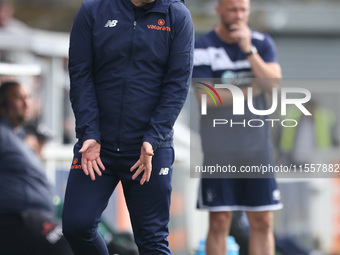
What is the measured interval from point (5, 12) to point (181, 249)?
13.4 ft

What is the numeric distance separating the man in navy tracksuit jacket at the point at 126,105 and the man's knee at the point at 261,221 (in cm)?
179

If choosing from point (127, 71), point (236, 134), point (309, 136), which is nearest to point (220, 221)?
point (236, 134)

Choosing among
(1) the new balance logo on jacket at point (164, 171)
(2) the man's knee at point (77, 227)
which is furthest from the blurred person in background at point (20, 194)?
(1) the new balance logo on jacket at point (164, 171)

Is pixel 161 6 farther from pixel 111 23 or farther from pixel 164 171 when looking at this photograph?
pixel 164 171

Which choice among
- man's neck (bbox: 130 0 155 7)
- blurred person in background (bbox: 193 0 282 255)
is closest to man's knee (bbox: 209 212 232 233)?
blurred person in background (bbox: 193 0 282 255)

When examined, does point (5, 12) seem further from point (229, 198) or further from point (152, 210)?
point (152, 210)

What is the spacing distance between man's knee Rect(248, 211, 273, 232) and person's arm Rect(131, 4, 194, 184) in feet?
6.06

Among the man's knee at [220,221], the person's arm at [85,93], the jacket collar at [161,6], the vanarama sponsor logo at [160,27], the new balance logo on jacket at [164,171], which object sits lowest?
the man's knee at [220,221]

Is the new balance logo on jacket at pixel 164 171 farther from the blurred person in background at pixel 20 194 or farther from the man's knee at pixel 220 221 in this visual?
the blurred person in background at pixel 20 194

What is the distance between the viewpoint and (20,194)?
21.8 feet

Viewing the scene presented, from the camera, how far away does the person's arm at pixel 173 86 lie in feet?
14.6

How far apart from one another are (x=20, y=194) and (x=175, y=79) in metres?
2.52

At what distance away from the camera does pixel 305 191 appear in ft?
33.7

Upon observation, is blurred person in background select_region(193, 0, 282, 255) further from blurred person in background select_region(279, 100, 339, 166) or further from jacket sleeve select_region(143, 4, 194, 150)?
blurred person in background select_region(279, 100, 339, 166)
